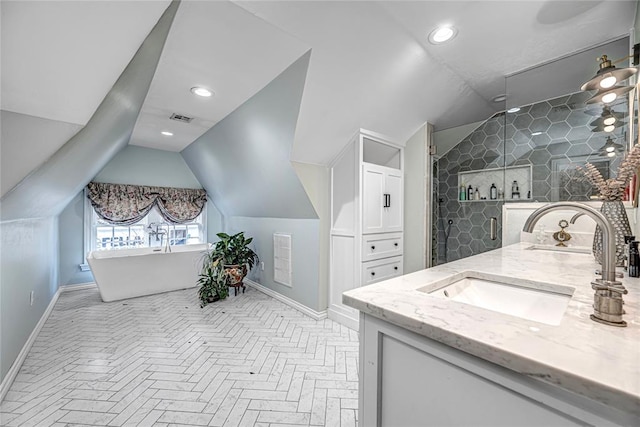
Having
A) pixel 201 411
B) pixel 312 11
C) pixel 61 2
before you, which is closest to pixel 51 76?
pixel 61 2

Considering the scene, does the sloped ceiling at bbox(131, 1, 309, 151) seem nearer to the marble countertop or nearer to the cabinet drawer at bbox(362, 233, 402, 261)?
the marble countertop

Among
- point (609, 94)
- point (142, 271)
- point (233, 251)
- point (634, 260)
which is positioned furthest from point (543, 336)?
point (142, 271)

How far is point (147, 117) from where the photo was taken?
288cm

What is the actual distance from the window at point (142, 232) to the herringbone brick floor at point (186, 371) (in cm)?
144

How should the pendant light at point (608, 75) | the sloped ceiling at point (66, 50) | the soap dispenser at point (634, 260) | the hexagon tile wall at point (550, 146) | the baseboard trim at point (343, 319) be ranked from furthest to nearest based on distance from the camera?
1. the baseboard trim at point (343, 319)
2. the hexagon tile wall at point (550, 146)
3. the pendant light at point (608, 75)
4. the soap dispenser at point (634, 260)
5. the sloped ceiling at point (66, 50)

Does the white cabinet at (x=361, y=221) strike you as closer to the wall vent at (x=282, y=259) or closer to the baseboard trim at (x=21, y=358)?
the wall vent at (x=282, y=259)

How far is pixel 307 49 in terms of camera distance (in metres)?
1.74

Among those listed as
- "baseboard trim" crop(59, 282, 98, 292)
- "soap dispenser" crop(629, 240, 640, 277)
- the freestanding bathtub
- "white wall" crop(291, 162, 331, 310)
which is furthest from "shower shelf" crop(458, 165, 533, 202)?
"baseboard trim" crop(59, 282, 98, 292)

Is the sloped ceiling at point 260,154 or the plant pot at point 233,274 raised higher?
the sloped ceiling at point 260,154

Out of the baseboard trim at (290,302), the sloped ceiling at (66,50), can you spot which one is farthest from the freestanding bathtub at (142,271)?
the sloped ceiling at (66,50)

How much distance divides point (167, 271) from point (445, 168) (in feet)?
15.9

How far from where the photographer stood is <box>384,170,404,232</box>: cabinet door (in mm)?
3023

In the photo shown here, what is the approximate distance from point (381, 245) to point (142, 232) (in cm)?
422

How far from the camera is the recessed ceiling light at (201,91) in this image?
220cm
